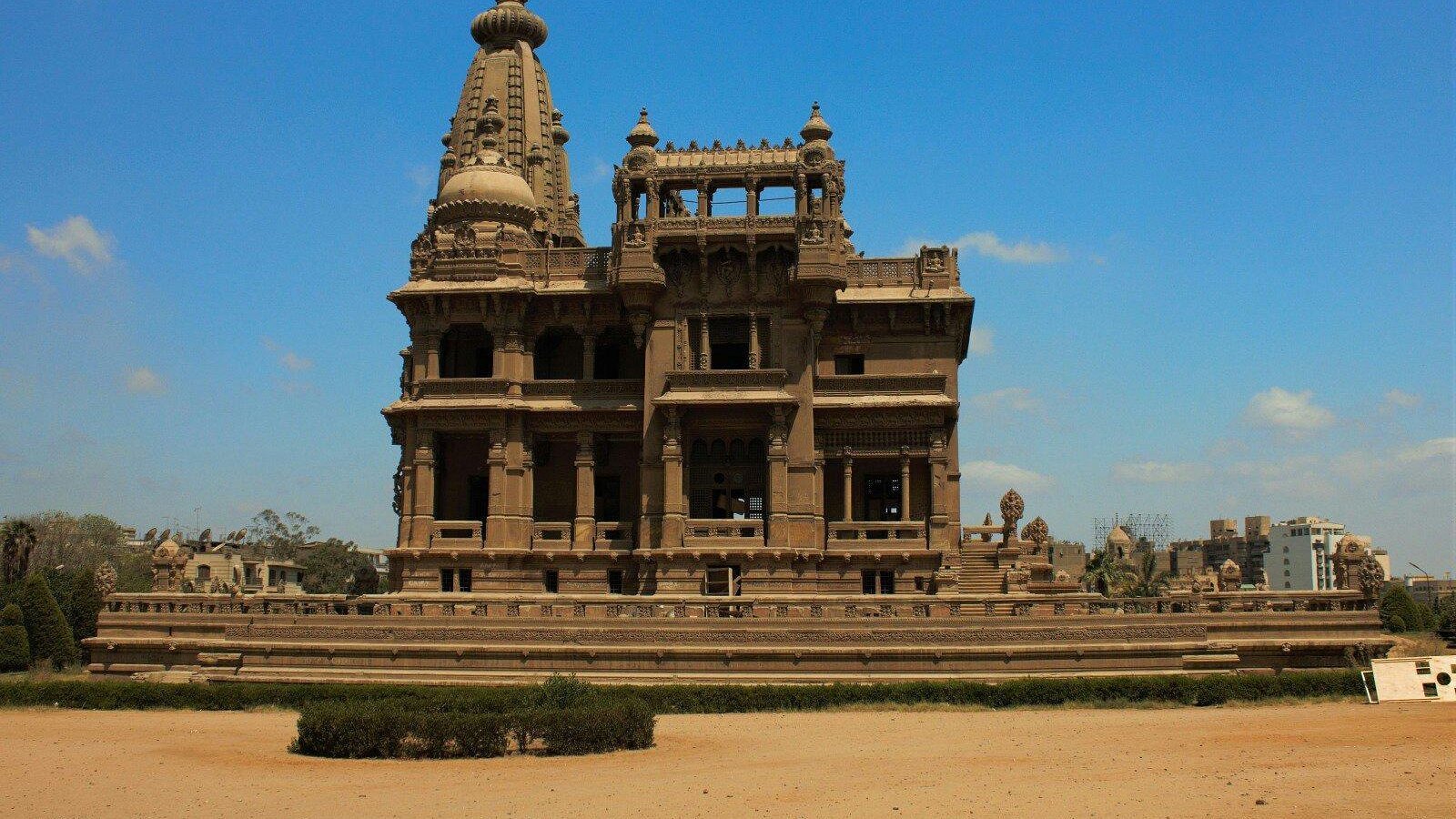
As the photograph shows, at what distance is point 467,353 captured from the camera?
150 ft

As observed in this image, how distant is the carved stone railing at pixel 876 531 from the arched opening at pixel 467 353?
42.6 ft

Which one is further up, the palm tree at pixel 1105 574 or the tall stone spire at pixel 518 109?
the tall stone spire at pixel 518 109

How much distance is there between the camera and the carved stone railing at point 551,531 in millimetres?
42219

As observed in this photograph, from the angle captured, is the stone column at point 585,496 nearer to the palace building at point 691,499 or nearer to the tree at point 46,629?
the palace building at point 691,499

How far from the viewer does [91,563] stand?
84.1m

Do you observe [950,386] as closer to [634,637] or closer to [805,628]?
[805,628]

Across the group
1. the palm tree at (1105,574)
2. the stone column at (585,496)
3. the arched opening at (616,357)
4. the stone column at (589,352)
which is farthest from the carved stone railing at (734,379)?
the palm tree at (1105,574)

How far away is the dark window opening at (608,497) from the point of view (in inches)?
1766

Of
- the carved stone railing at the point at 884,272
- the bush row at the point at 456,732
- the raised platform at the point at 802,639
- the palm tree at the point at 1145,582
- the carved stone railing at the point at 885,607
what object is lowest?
the bush row at the point at 456,732

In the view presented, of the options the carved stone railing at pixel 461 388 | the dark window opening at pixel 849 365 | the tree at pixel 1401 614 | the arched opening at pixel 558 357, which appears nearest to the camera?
the carved stone railing at pixel 461 388

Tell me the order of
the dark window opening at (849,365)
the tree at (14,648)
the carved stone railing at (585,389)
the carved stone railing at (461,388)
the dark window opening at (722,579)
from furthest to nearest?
the tree at (14,648) < the dark window opening at (849,365) < the carved stone railing at (585,389) < the carved stone railing at (461,388) < the dark window opening at (722,579)

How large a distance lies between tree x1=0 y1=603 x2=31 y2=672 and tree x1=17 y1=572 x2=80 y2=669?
30.2 inches

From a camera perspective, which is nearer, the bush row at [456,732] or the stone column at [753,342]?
the bush row at [456,732]

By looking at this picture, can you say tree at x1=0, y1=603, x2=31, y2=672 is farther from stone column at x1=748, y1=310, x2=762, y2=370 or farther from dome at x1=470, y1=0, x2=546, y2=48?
dome at x1=470, y1=0, x2=546, y2=48
